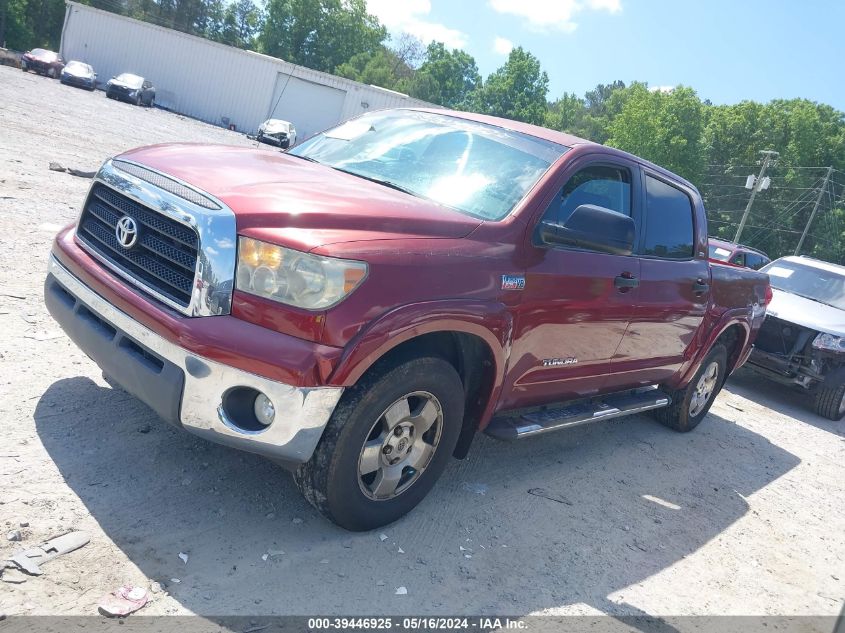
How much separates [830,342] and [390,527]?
6.67 meters

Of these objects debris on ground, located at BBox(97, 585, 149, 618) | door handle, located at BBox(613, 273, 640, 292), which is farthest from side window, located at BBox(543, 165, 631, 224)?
debris on ground, located at BBox(97, 585, 149, 618)

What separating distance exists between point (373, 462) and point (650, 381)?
284 centimetres

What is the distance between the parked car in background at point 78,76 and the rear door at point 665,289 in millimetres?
37076

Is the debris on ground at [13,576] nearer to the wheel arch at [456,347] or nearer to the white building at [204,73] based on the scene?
the wheel arch at [456,347]

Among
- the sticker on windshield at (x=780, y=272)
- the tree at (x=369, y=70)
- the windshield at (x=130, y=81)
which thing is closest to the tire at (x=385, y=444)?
the sticker on windshield at (x=780, y=272)

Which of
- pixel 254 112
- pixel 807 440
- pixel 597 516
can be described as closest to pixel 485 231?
pixel 597 516

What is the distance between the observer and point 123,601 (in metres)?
2.45

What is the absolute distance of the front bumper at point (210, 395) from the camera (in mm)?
2650

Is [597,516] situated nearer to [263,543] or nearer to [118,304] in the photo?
[263,543]

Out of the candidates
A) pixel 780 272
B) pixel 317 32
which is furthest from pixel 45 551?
pixel 317 32

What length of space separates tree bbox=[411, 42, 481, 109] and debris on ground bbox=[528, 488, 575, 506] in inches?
3270

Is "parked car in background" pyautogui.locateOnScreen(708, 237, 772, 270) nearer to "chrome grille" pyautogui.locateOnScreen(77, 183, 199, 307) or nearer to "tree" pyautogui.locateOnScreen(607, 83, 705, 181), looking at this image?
"chrome grille" pyautogui.locateOnScreen(77, 183, 199, 307)

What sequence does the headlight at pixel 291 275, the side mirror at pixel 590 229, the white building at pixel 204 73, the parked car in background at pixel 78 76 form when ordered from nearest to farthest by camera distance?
the headlight at pixel 291 275, the side mirror at pixel 590 229, the parked car in background at pixel 78 76, the white building at pixel 204 73

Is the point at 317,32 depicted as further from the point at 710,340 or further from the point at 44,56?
the point at 710,340
